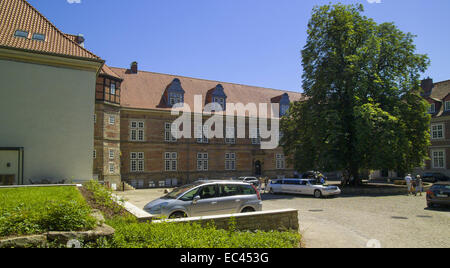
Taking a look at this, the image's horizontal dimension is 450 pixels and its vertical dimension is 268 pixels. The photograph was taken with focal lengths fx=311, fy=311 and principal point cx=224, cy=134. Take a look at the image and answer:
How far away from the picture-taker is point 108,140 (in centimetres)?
3141

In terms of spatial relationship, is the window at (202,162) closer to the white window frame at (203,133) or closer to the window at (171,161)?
the white window frame at (203,133)

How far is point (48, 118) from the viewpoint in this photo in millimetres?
19703

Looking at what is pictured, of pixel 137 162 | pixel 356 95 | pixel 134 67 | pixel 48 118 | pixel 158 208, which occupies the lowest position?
pixel 158 208

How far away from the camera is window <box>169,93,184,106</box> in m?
38.7

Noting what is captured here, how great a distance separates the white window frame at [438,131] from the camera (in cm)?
4159

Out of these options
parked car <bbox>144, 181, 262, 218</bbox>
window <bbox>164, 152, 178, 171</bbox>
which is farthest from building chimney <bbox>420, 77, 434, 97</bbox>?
parked car <bbox>144, 181, 262, 218</bbox>

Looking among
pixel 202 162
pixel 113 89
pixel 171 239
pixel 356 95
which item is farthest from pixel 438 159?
pixel 171 239

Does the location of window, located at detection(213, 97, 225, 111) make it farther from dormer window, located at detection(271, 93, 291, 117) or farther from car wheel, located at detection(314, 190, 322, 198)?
car wheel, located at detection(314, 190, 322, 198)

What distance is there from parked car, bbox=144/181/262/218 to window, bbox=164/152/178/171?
25848 millimetres

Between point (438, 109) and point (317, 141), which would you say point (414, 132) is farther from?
point (438, 109)

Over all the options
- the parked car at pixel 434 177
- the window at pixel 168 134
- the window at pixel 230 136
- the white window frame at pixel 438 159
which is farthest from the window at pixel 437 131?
the window at pixel 168 134

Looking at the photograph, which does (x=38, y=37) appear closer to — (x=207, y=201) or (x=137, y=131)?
(x=137, y=131)

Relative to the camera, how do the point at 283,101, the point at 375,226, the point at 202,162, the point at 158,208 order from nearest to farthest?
the point at 158,208
the point at 375,226
the point at 202,162
the point at 283,101
